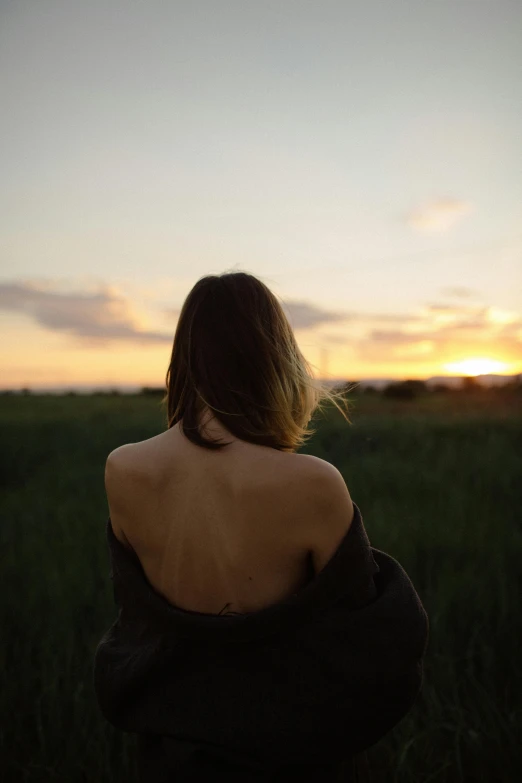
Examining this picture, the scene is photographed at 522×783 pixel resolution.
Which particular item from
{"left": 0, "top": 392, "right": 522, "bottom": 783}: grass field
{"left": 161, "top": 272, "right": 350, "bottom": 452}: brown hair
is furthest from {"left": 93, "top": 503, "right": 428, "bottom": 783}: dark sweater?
{"left": 0, "top": 392, "right": 522, "bottom": 783}: grass field

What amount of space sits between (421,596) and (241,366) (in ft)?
9.00

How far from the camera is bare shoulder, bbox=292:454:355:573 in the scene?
1.14 meters

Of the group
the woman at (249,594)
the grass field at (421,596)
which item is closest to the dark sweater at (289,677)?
the woman at (249,594)

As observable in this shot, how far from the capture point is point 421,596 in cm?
349

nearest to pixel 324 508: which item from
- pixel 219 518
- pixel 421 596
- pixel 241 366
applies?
pixel 219 518

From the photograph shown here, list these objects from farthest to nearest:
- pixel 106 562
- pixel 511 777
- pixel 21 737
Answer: pixel 106 562 → pixel 21 737 → pixel 511 777

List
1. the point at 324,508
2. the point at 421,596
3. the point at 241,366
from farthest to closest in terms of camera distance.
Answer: the point at 421,596 → the point at 241,366 → the point at 324,508

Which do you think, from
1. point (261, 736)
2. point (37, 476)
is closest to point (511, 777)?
point (261, 736)

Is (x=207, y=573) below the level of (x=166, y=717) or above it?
above

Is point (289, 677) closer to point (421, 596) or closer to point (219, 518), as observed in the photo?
point (219, 518)

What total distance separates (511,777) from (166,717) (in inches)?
62.5

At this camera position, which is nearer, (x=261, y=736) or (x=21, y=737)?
(x=261, y=736)

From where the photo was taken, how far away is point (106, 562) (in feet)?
13.3

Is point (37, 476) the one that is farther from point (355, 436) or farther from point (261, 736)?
point (261, 736)
